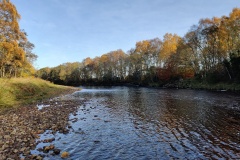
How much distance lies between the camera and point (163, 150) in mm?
9805

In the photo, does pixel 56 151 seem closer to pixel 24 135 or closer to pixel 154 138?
pixel 24 135

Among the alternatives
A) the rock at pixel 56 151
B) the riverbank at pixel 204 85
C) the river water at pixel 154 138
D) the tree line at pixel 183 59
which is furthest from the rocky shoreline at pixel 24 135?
the tree line at pixel 183 59

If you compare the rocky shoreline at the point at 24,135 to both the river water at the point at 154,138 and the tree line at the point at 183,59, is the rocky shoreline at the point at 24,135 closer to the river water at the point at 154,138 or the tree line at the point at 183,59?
the river water at the point at 154,138

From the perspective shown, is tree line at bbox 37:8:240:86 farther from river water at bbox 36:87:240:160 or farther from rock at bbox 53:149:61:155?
rock at bbox 53:149:61:155

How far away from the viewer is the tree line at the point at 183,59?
156ft

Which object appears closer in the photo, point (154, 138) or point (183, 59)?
point (154, 138)

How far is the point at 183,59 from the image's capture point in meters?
66.9

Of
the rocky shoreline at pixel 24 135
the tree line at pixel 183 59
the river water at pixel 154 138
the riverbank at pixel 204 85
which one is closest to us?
the rocky shoreline at pixel 24 135

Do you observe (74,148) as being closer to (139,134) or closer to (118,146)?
(118,146)

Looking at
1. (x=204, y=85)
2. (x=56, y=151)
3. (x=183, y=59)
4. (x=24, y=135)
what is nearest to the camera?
(x=56, y=151)

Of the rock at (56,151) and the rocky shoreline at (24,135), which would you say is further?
the rock at (56,151)

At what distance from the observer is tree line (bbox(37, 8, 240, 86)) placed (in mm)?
47594

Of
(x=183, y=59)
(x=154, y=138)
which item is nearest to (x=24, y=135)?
(x=154, y=138)

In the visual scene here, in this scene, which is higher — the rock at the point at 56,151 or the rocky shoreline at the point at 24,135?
the rocky shoreline at the point at 24,135
